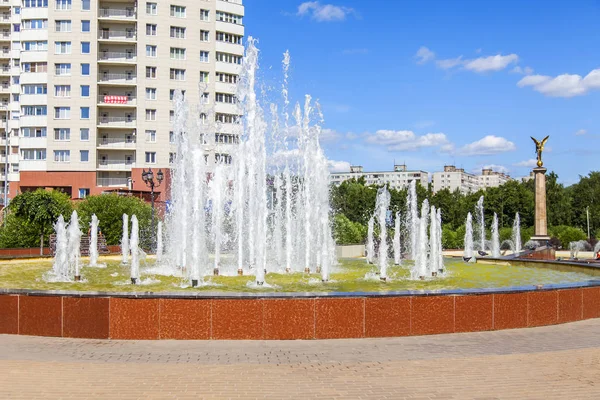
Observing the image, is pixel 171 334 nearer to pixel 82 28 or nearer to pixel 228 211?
pixel 228 211

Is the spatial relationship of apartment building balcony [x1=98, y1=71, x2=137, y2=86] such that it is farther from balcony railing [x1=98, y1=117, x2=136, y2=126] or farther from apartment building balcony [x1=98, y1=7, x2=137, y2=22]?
apartment building balcony [x1=98, y1=7, x2=137, y2=22]

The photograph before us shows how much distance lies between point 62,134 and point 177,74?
10845 millimetres

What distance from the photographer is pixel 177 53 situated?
5525 cm

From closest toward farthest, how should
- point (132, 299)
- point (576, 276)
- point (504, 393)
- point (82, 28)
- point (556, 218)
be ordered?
point (504, 393) < point (132, 299) < point (576, 276) < point (82, 28) < point (556, 218)

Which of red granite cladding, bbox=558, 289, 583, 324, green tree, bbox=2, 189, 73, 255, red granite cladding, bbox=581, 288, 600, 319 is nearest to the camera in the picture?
red granite cladding, bbox=558, 289, 583, 324

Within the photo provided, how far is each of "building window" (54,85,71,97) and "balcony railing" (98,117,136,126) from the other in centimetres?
335

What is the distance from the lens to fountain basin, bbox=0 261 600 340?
9156mm

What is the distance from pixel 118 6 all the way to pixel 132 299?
50554 mm

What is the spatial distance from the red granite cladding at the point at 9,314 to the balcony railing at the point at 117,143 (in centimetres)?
4587

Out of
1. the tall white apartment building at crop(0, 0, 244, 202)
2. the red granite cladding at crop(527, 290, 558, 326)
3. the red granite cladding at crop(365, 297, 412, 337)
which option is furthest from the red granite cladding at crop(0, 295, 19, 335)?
the tall white apartment building at crop(0, 0, 244, 202)

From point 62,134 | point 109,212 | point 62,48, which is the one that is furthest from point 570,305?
point 62,48

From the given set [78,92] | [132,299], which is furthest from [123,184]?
[132,299]

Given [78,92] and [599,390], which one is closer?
[599,390]

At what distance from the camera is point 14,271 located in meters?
20.7
